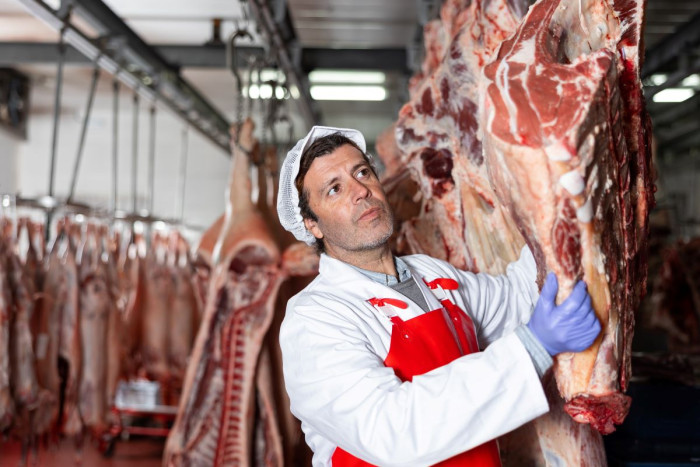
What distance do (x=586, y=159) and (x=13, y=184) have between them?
1241 cm

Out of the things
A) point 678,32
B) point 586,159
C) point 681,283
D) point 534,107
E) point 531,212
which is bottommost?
point 681,283

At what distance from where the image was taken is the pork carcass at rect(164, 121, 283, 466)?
3611 mm

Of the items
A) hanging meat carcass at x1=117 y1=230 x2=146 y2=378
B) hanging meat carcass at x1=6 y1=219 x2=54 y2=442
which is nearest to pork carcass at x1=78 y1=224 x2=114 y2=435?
hanging meat carcass at x1=6 y1=219 x2=54 y2=442

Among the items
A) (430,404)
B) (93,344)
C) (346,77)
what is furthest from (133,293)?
(430,404)

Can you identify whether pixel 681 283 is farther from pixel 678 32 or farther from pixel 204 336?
pixel 204 336

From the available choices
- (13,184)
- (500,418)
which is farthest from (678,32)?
(13,184)

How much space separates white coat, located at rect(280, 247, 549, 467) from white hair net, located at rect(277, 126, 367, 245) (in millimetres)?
265

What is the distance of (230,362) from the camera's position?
144 inches

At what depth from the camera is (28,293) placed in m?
4.43

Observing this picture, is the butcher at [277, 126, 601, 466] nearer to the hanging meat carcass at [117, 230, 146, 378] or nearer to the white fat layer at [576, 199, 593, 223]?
the white fat layer at [576, 199, 593, 223]

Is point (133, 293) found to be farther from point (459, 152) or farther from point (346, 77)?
point (459, 152)

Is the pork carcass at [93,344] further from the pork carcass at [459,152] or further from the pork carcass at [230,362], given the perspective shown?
the pork carcass at [459,152]

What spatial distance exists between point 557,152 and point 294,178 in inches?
39.0

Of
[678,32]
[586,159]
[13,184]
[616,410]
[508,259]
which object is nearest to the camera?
[586,159]
